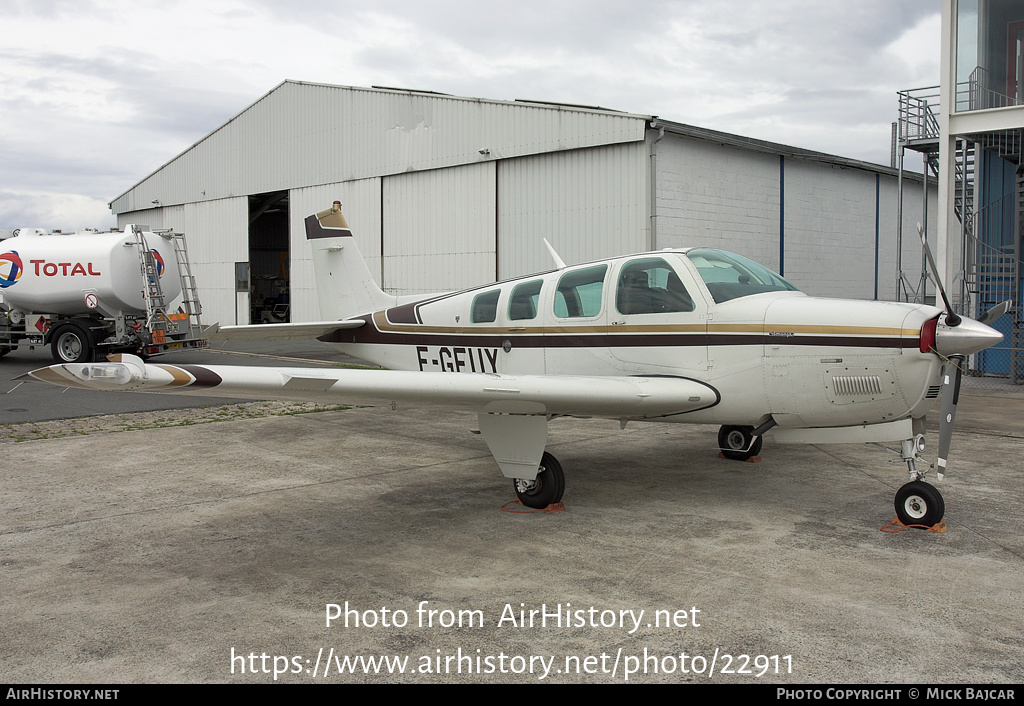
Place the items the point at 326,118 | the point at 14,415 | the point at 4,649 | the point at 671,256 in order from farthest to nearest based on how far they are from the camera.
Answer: the point at 326,118 < the point at 14,415 < the point at 671,256 < the point at 4,649

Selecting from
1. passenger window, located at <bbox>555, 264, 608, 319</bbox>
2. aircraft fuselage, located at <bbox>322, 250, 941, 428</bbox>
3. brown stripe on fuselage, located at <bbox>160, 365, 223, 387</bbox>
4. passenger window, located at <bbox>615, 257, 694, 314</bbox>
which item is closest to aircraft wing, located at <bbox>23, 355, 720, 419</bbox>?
brown stripe on fuselage, located at <bbox>160, 365, 223, 387</bbox>

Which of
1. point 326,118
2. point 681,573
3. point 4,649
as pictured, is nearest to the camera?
point 4,649

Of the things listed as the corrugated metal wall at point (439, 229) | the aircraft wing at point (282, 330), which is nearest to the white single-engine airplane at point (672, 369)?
the aircraft wing at point (282, 330)

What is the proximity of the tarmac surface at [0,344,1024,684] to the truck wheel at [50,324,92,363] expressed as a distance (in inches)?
362

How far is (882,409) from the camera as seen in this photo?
5.32 m

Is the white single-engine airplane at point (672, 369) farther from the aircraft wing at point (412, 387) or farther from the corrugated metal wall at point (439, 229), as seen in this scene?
the corrugated metal wall at point (439, 229)

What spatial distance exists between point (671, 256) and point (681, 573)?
2.74 m

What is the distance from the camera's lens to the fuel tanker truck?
16125 mm

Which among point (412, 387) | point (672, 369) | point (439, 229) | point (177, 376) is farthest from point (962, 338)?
point (439, 229)

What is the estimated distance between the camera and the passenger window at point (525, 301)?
698 centimetres

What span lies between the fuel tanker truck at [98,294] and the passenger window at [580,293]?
460 inches
